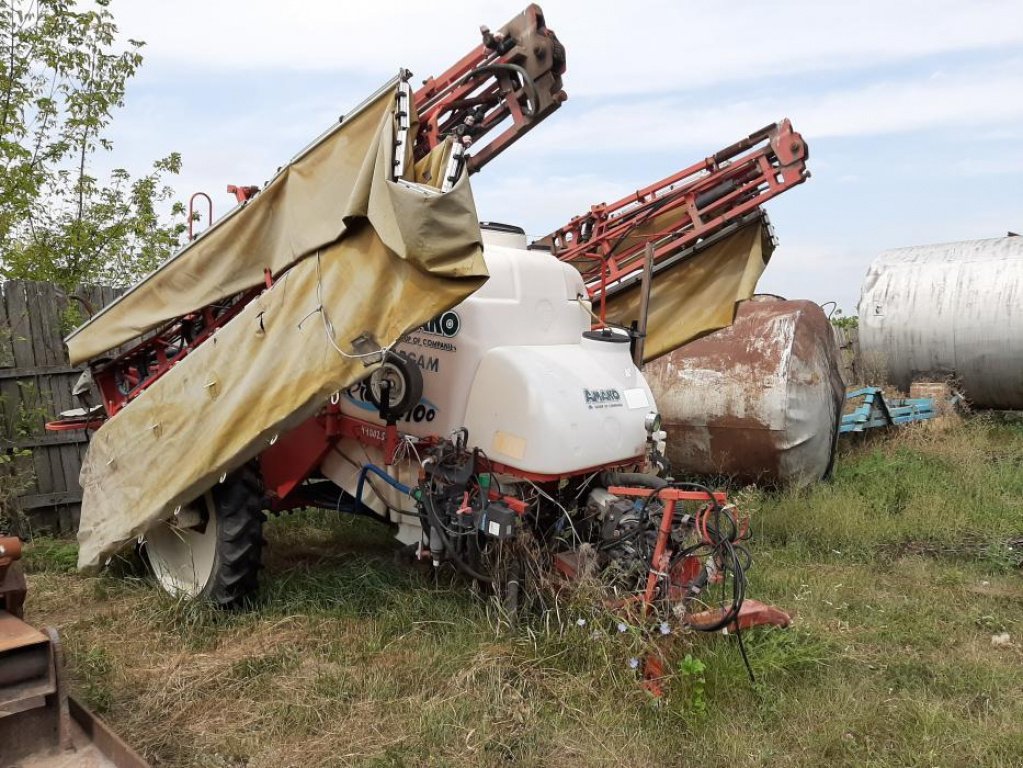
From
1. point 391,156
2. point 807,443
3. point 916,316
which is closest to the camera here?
point 391,156

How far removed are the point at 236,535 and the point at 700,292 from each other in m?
3.69

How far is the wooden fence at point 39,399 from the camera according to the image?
6801 mm

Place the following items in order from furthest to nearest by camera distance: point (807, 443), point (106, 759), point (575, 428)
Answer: point (807, 443) → point (575, 428) → point (106, 759)

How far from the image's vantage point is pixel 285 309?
4426mm

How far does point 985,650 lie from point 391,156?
13.1 feet

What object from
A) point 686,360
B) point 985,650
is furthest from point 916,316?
point 985,650

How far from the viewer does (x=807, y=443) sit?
25.8 ft

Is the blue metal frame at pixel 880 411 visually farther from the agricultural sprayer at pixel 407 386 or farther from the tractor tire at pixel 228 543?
the tractor tire at pixel 228 543

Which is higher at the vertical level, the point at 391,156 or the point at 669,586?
the point at 391,156

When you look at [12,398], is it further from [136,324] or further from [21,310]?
[136,324]

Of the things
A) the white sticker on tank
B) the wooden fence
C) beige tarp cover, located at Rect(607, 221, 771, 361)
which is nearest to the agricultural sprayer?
the white sticker on tank

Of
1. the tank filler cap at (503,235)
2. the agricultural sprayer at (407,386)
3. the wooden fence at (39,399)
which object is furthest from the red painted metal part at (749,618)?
the wooden fence at (39,399)

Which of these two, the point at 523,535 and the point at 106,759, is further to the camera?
the point at 523,535

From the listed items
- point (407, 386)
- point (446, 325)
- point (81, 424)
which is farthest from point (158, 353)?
point (446, 325)
